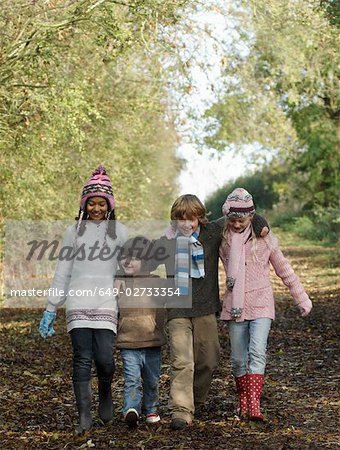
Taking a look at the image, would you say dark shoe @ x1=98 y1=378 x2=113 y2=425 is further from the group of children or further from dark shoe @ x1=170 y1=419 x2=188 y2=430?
dark shoe @ x1=170 y1=419 x2=188 y2=430

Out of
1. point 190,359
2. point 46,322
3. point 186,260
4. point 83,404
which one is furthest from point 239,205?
point 83,404

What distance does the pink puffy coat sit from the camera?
8.24 metres

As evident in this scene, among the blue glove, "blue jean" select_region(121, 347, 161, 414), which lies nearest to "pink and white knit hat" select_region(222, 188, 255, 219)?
"blue jean" select_region(121, 347, 161, 414)

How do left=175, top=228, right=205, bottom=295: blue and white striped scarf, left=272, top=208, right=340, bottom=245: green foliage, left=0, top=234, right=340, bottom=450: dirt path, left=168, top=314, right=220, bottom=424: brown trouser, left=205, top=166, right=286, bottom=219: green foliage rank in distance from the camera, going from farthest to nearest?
left=205, top=166, right=286, bottom=219: green foliage
left=272, top=208, right=340, bottom=245: green foliage
left=175, top=228, right=205, bottom=295: blue and white striped scarf
left=168, top=314, right=220, bottom=424: brown trouser
left=0, top=234, right=340, bottom=450: dirt path

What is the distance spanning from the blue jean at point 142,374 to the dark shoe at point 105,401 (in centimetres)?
16

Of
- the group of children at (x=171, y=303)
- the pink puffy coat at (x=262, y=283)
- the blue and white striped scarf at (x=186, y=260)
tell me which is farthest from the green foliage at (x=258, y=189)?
the blue and white striped scarf at (x=186, y=260)

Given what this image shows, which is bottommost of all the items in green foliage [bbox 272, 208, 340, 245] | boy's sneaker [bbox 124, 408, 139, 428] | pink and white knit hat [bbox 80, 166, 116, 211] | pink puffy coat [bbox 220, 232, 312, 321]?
boy's sneaker [bbox 124, 408, 139, 428]

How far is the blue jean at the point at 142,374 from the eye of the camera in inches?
316

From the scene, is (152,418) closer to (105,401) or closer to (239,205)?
(105,401)

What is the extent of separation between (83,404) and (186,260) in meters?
1.45

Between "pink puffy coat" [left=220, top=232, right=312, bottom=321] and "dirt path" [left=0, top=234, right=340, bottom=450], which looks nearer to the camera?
"dirt path" [left=0, top=234, right=340, bottom=450]

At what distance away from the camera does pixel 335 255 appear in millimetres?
34500

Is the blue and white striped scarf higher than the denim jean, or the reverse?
the blue and white striped scarf

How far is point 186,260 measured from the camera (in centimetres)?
817
